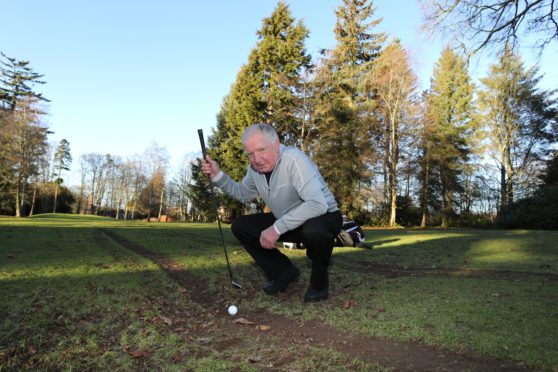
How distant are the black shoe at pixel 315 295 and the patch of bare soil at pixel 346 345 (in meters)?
0.44

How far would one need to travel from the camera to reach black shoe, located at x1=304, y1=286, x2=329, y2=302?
3.46 meters

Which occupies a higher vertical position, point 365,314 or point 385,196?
point 385,196

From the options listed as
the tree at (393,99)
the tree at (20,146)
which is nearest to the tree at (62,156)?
the tree at (20,146)

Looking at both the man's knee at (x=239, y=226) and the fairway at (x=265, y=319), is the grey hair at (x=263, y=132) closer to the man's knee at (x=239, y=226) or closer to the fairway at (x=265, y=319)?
the man's knee at (x=239, y=226)

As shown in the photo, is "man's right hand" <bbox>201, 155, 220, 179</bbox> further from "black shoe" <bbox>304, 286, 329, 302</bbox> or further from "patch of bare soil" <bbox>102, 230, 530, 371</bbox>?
"black shoe" <bbox>304, 286, 329, 302</bbox>

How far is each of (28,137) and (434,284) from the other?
39.0 metres

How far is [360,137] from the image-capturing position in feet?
86.2

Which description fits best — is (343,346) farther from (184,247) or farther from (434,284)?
(184,247)

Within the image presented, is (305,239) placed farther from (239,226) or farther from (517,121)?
(517,121)

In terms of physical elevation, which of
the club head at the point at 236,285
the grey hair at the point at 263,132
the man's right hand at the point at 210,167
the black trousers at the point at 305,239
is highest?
the grey hair at the point at 263,132

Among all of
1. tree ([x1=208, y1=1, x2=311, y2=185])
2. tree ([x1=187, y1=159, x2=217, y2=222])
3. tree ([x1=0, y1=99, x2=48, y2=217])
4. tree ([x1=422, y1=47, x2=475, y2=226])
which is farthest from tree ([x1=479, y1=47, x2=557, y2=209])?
tree ([x1=0, y1=99, x2=48, y2=217])

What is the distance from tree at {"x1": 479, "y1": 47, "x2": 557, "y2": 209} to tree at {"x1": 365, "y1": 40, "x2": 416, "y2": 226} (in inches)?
269

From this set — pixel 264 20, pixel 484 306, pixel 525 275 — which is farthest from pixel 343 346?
pixel 264 20

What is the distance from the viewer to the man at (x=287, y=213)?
3266mm
